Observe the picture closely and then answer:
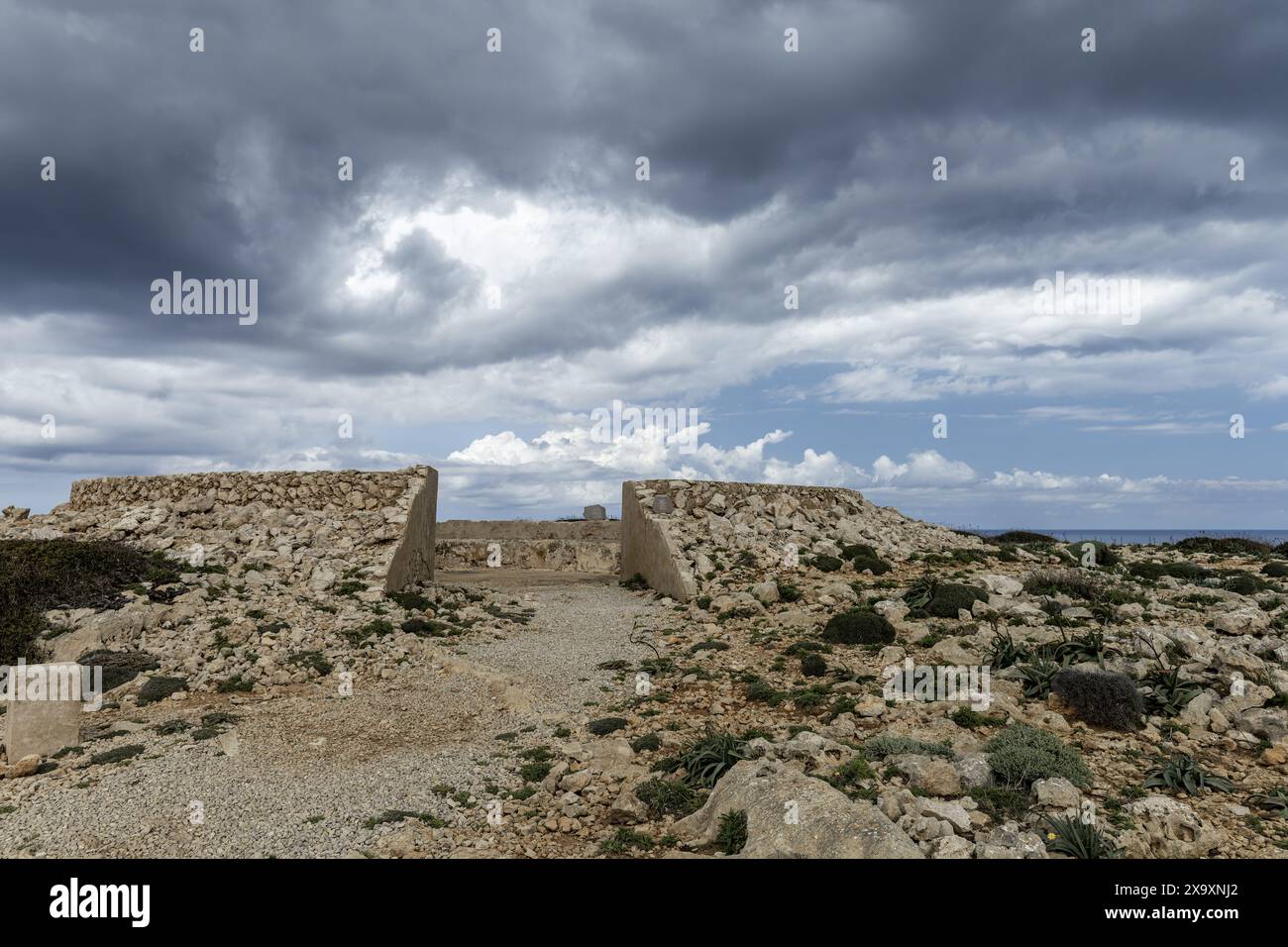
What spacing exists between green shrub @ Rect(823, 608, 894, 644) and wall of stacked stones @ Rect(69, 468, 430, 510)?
43.3 feet

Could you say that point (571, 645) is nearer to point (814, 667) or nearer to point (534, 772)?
point (814, 667)

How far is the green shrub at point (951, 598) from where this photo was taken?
14.3 metres

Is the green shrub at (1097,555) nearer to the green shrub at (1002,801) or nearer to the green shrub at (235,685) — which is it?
the green shrub at (1002,801)

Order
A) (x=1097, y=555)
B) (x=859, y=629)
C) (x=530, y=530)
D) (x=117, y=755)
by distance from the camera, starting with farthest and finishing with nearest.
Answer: (x=530, y=530)
(x=1097, y=555)
(x=859, y=629)
(x=117, y=755)

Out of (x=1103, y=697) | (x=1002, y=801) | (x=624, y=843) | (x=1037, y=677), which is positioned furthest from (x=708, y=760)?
(x=1037, y=677)

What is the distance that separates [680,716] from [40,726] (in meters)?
8.65

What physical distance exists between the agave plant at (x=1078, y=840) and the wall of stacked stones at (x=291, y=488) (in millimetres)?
18687

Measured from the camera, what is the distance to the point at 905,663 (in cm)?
1180

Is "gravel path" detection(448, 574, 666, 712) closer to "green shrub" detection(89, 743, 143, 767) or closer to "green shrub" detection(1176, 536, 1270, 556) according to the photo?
"green shrub" detection(89, 743, 143, 767)

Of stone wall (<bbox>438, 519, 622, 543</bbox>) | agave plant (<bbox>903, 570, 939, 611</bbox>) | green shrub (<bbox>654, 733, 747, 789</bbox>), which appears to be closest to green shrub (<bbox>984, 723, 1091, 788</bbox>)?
green shrub (<bbox>654, 733, 747, 789</bbox>)

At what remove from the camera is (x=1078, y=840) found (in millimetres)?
5961

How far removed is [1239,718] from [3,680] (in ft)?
58.7

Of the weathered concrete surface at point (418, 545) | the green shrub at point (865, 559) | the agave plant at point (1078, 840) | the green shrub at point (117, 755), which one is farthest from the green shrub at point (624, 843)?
the green shrub at point (865, 559)

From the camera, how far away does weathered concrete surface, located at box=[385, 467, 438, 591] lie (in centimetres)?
1925
